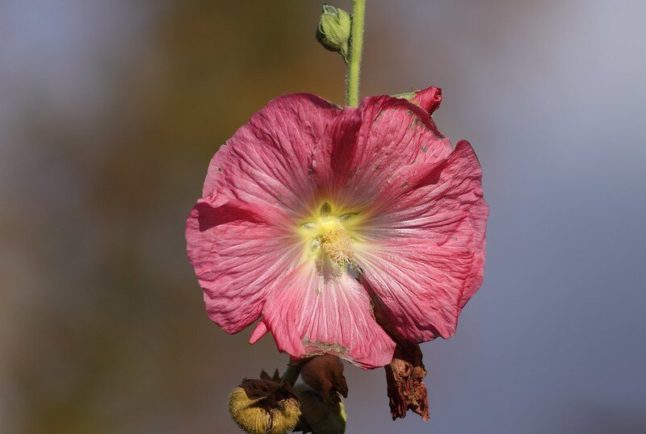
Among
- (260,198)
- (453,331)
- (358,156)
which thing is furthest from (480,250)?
(260,198)

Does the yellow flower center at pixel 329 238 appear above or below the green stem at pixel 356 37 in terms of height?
below

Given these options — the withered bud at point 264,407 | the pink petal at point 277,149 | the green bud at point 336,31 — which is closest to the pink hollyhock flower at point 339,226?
the pink petal at point 277,149

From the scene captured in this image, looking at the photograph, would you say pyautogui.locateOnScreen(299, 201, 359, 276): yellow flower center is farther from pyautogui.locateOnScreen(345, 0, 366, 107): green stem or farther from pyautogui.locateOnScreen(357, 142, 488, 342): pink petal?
pyautogui.locateOnScreen(345, 0, 366, 107): green stem

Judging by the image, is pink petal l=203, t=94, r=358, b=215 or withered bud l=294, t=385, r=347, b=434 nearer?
pink petal l=203, t=94, r=358, b=215

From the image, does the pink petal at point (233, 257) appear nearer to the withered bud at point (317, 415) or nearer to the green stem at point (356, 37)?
the withered bud at point (317, 415)

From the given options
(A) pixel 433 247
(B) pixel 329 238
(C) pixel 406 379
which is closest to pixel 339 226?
(B) pixel 329 238

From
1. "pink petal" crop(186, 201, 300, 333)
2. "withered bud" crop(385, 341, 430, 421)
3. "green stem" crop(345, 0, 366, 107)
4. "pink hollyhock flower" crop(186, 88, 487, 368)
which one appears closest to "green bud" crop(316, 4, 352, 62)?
"green stem" crop(345, 0, 366, 107)

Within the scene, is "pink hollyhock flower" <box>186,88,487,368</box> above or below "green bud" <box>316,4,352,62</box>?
below
